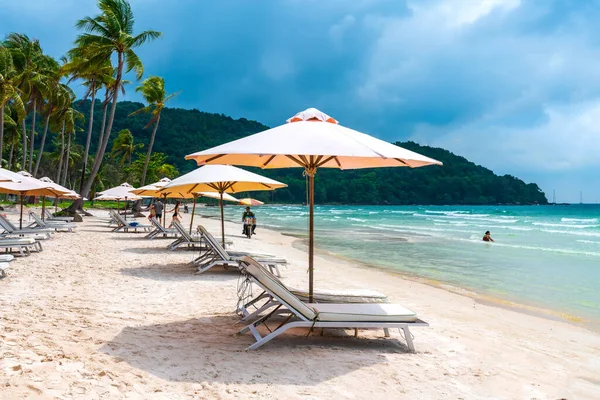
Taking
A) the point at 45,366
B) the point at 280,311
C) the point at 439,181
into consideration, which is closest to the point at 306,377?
the point at 280,311

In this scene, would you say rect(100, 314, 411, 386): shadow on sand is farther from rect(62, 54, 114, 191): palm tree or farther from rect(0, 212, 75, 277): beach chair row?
rect(62, 54, 114, 191): palm tree

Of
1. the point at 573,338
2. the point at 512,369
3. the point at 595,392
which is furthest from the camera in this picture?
the point at 573,338

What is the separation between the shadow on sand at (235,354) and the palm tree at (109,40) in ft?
66.9

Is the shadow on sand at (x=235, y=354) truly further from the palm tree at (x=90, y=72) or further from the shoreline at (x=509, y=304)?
the palm tree at (x=90, y=72)

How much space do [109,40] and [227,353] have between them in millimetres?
23331

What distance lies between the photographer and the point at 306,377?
11.9 feet

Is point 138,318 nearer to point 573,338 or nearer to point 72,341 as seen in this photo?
point 72,341

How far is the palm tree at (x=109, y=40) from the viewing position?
2341 cm

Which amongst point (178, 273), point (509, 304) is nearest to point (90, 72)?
point (178, 273)

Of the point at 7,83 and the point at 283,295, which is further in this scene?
the point at 7,83

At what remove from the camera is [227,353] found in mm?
4078

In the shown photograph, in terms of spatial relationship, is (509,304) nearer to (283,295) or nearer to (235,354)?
(283,295)

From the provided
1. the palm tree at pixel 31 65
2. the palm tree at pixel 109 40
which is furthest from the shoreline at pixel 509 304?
the palm tree at pixel 31 65

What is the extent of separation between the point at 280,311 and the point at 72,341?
192 centimetres
